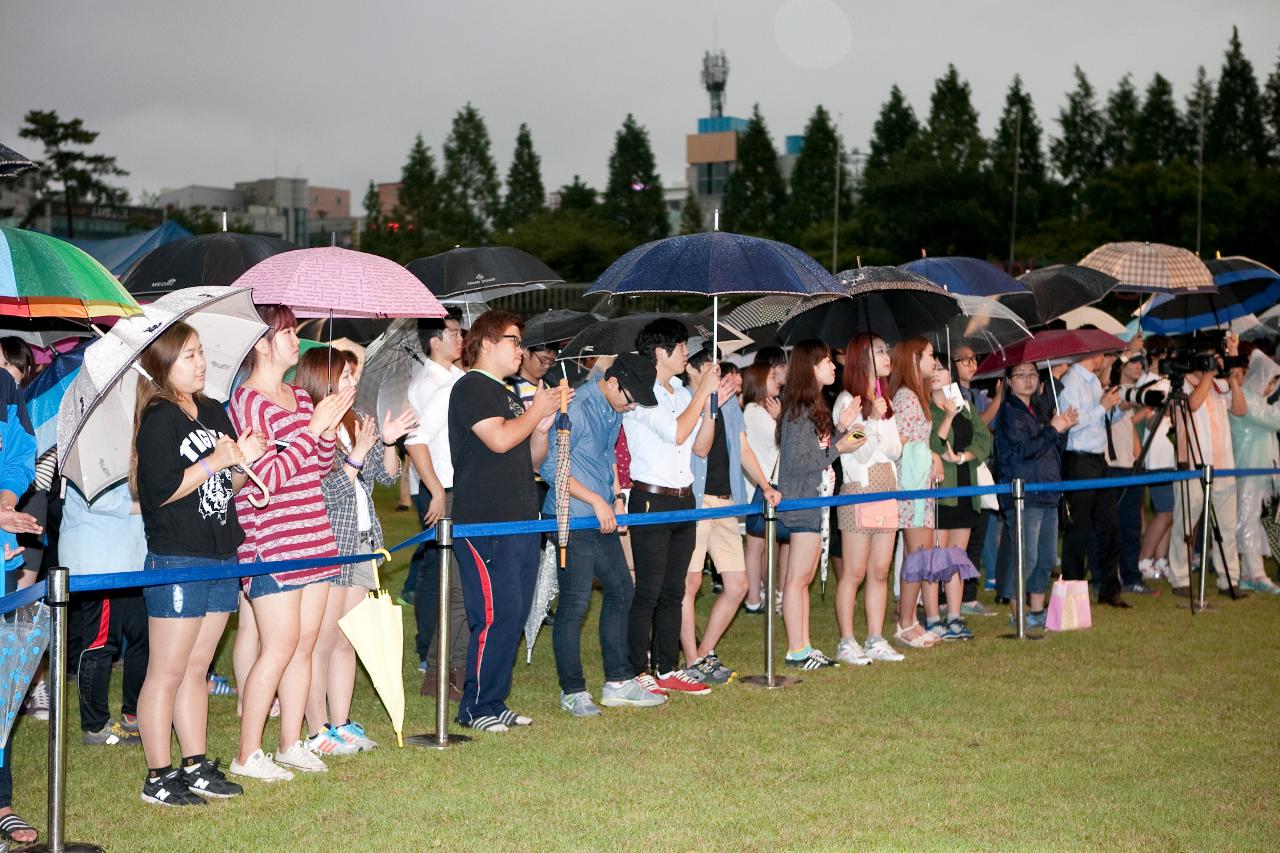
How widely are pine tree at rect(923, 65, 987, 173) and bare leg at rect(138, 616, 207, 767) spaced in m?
58.7

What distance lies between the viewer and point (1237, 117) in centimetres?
6588

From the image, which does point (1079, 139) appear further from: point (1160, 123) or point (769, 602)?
point (769, 602)

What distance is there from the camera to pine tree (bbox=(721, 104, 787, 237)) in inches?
3253

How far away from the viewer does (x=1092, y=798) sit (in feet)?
19.8

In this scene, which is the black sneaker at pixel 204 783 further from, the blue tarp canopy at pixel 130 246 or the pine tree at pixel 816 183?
the pine tree at pixel 816 183

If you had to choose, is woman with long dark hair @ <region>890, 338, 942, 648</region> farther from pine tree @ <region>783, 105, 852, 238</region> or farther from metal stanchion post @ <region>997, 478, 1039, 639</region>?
pine tree @ <region>783, 105, 852, 238</region>

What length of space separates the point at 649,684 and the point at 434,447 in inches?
76.0

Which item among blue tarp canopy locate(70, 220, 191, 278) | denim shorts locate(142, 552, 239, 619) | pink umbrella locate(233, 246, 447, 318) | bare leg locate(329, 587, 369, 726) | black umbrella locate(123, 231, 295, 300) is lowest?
bare leg locate(329, 587, 369, 726)

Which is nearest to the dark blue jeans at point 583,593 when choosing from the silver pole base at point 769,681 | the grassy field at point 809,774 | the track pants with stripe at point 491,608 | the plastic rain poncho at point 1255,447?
the grassy field at point 809,774

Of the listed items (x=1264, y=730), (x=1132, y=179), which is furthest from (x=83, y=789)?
(x=1132, y=179)

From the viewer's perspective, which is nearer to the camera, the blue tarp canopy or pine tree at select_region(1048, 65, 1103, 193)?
the blue tarp canopy

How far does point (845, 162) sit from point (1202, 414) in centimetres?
6948

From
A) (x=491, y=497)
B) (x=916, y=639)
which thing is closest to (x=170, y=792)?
(x=491, y=497)

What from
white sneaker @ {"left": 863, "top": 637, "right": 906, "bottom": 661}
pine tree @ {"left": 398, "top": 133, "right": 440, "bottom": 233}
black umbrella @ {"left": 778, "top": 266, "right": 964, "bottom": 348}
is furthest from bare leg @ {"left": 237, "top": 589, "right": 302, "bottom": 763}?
pine tree @ {"left": 398, "top": 133, "right": 440, "bottom": 233}
